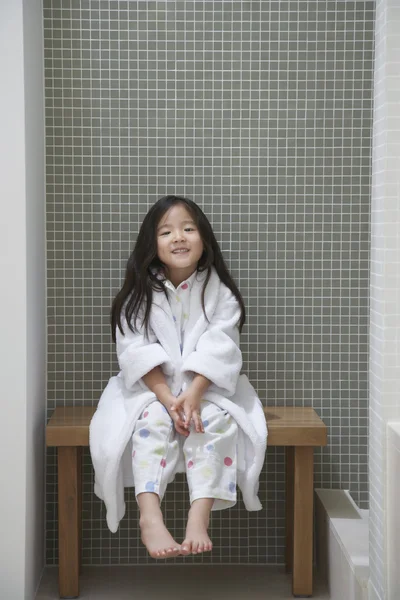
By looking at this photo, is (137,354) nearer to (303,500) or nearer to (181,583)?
(303,500)

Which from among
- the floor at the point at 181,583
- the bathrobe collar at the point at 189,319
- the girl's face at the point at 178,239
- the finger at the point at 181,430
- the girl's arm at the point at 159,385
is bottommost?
the floor at the point at 181,583

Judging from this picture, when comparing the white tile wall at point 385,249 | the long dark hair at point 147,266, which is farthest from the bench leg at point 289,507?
the white tile wall at point 385,249

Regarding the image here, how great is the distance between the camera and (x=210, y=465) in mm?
2254

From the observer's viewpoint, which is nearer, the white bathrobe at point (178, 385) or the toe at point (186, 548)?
the toe at point (186, 548)

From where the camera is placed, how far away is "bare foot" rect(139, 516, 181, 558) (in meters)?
2.07

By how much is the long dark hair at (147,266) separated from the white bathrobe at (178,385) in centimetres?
2

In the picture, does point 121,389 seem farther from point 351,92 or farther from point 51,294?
point 351,92

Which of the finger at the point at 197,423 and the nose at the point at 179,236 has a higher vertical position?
the nose at the point at 179,236

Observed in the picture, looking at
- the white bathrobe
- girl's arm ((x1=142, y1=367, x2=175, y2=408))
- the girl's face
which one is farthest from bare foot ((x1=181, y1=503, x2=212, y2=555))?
the girl's face

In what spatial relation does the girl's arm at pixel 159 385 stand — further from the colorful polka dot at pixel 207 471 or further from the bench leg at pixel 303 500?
the bench leg at pixel 303 500

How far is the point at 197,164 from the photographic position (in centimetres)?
269

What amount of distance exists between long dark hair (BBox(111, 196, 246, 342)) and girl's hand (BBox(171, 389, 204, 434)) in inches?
10.5

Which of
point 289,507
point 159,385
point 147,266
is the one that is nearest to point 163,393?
point 159,385

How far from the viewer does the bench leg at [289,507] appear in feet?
8.66
